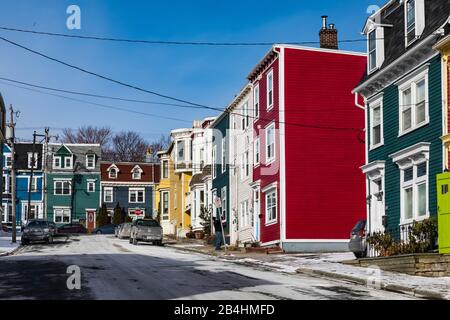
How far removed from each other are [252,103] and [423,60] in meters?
17.6

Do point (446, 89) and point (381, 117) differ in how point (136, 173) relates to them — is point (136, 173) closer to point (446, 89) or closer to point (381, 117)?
point (381, 117)

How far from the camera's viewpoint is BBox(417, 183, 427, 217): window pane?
1005 inches

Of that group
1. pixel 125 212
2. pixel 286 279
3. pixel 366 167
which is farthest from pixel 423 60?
pixel 125 212

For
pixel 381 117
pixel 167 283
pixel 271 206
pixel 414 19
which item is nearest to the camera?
pixel 167 283

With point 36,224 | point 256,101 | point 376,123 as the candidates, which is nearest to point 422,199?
point 376,123

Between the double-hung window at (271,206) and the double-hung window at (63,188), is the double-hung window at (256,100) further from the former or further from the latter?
the double-hung window at (63,188)

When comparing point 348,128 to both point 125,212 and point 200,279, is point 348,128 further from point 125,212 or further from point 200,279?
point 125,212

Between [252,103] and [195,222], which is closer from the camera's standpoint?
[252,103]

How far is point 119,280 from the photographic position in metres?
19.2

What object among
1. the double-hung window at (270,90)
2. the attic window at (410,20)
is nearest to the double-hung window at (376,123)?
the attic window at (410,20)

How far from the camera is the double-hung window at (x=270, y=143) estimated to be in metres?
37.6

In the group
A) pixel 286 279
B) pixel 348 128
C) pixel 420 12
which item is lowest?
pixel 286 279

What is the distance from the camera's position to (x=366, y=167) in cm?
3048

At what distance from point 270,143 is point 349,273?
55.2 feet
